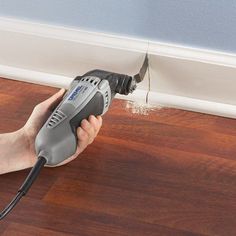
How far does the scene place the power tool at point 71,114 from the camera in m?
0.75

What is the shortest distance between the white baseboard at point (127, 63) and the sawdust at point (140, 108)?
0.01m

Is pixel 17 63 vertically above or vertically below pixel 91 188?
above

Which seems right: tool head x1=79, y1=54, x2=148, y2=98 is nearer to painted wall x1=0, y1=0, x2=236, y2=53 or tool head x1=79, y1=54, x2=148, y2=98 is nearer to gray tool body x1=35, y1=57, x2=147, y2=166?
gray tool body x1=35, y1=57, x2=147, y2=166

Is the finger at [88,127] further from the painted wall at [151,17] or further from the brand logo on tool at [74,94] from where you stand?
the painted wall at [151,17]

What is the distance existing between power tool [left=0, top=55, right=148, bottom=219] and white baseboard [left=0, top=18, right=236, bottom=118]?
12 centimetres

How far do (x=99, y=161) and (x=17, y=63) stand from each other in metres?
0.39

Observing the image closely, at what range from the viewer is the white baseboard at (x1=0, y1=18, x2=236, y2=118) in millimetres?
959

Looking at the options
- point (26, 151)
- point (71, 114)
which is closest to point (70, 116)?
point (71, 114)

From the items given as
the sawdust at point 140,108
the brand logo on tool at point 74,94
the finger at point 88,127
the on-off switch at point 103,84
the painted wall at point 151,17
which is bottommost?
the sawdust at point 140,108

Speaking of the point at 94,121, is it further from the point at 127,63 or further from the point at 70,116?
the point at 127,63

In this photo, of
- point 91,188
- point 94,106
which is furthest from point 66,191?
point 94,106

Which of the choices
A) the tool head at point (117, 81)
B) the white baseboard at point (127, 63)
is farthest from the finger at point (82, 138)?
the white baseboard at point (127, 63)

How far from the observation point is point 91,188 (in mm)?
810

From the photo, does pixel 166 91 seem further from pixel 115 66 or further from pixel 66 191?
pixel 66 191
